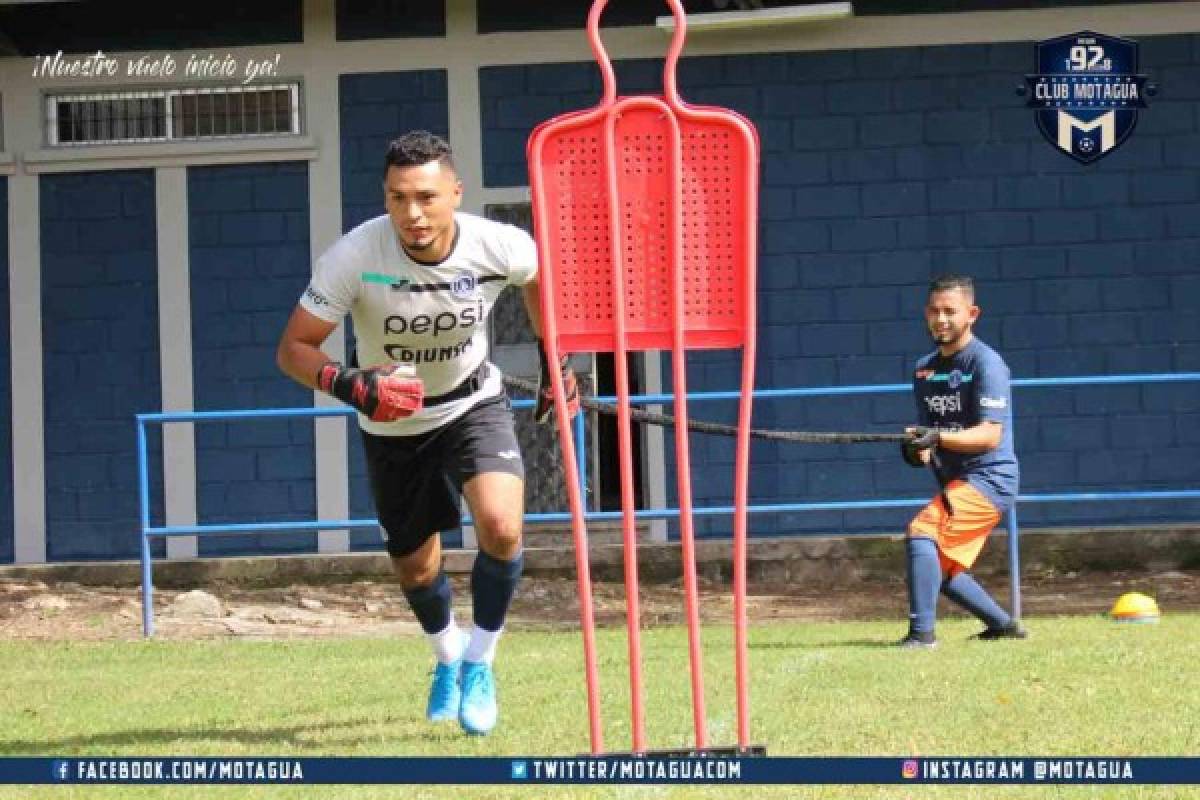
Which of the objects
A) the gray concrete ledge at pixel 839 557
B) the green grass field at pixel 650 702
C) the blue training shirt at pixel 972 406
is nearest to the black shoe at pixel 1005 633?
the green grass field at pixel 650 702

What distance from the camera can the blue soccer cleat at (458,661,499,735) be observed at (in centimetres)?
732

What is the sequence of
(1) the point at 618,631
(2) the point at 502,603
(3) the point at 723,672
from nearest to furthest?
(2) the point at 502,603 → (3) the point at 723,672 → (1) the point at 618,631

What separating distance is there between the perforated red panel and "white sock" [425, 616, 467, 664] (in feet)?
7.98

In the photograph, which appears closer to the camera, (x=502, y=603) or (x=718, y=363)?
(x=502, y=603)

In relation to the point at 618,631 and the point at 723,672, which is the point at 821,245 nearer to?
the point at 618,631

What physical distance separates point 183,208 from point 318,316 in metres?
9.88

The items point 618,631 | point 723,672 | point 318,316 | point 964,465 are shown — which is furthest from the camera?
point 618,631

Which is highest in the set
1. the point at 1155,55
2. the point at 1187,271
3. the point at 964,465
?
the point at 1155,55

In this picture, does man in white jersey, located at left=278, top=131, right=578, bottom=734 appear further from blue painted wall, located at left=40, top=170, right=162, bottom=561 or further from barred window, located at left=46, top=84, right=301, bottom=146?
barred window, located at left=46, top=84, right=301, bottom=146

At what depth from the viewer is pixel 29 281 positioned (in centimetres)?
1678

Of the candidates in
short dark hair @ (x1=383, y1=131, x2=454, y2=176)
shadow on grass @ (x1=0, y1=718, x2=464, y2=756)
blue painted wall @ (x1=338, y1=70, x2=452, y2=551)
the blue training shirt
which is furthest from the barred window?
short dark hair @ (x1=383, y1=131, x2=454, y2=176)

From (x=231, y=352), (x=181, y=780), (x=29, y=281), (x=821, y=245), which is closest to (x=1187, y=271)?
(x=821, y=245)

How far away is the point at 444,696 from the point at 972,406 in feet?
12.8

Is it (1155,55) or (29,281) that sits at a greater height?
(1155,55)
